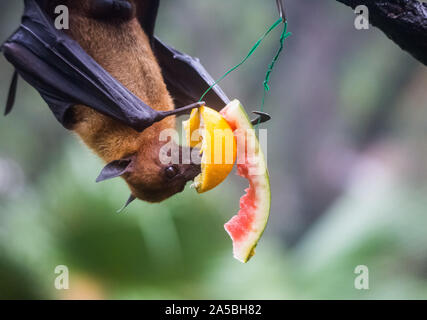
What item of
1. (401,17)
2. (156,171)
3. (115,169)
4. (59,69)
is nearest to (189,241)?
(156,171)

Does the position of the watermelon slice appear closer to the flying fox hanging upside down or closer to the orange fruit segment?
the orange fruit segment

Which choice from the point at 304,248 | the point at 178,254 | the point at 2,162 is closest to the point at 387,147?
the point at 304,248

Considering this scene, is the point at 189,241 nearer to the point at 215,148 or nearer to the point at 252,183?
the point at 252,183

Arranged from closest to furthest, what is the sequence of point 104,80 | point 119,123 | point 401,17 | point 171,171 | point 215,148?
1. point 215,148
2. point 401,17
3. point 104,80
4. point 171,171
5. point 119,123

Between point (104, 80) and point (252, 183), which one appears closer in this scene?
point (252, 183)

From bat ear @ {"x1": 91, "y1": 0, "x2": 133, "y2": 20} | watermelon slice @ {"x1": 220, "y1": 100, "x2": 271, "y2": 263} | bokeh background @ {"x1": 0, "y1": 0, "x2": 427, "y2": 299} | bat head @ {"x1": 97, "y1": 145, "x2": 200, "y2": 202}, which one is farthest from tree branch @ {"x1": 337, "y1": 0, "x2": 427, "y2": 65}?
bokeh background @ {"x1": 0, "y1": 0, "x2": 427, "y2": 299}

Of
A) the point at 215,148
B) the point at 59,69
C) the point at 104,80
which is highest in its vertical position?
the point at 59,69

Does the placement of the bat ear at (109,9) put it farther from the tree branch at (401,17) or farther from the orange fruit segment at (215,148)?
the tree branch at (401,17)

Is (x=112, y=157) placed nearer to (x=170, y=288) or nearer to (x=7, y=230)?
(x=170, y=288)
